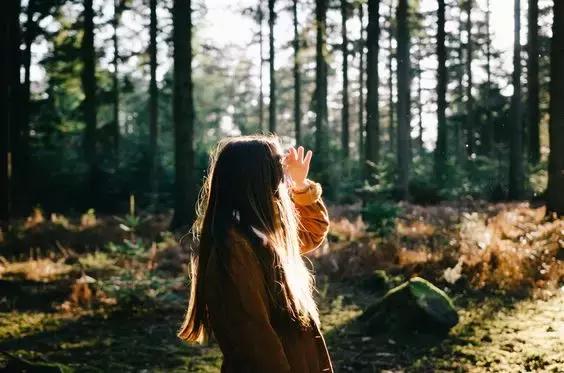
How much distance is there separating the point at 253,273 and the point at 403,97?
17.9 metres

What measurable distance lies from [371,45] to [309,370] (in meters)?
17.0

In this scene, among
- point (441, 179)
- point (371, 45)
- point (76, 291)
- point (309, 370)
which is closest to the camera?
point (309, 370)

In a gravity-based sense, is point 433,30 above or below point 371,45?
above

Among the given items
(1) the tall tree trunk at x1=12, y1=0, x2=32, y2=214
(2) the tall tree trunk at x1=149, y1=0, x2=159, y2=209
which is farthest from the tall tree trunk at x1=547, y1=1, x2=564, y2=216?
(1) the tall tree trunk at x1=12, y1=0, x2=32, y2=214

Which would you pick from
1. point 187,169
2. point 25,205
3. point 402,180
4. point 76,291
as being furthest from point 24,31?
point 76,291

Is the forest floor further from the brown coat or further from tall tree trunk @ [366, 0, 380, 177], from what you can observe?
tall tree trunk @ [366, 0, 380, 177]

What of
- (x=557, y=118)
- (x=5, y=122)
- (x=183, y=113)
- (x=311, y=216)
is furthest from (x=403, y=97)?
(x=311, y=216)

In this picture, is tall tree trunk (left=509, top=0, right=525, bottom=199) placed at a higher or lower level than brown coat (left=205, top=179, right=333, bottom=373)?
higher

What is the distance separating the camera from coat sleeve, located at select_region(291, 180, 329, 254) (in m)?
2.95

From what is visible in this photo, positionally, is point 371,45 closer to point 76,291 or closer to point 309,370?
point 76,291

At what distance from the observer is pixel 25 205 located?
62.0 feet

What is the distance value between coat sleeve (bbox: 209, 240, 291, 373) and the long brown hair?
98 mm

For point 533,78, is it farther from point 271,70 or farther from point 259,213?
point 259,213

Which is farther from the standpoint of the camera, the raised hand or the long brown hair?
the raised hand
